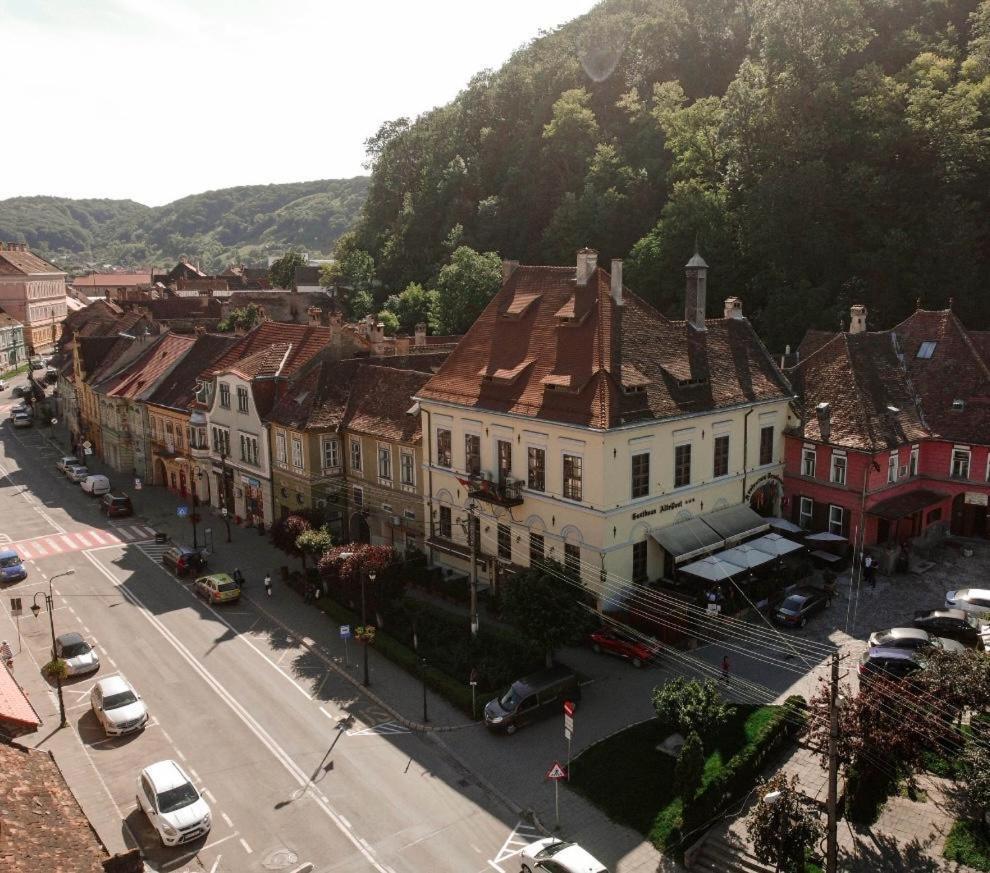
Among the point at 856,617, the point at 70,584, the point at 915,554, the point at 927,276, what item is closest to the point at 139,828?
the point at 70,584

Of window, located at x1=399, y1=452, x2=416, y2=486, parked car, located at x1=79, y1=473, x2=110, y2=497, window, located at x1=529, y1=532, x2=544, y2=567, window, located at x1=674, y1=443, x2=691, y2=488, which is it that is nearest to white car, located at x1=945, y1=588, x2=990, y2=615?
window, located at x1=674, y1=443, x2=691, y2=488

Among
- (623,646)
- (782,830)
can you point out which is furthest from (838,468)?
(782,830)

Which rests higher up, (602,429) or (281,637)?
(602,429)

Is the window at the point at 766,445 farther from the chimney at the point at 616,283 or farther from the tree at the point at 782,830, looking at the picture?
the tree at the point at 782,830

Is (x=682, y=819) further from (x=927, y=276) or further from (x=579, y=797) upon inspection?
(x=927, y=276)

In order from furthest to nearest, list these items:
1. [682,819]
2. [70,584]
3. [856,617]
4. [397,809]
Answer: [70,584] → [856,617] → [397,809] → [682,819]

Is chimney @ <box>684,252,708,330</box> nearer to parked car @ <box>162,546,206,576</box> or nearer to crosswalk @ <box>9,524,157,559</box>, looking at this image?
parked car @ <box>162,546,206,576</box>

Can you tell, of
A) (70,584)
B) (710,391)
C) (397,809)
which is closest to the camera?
(397,809)

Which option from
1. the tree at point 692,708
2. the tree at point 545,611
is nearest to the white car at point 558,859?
the tree at point 692,708
